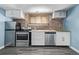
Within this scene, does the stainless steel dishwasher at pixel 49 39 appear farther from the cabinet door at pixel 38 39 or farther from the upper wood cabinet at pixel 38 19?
the upper wood cabinet at pixel 38 19

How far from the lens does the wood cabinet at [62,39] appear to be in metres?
5.13

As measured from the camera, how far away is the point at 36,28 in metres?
5.28

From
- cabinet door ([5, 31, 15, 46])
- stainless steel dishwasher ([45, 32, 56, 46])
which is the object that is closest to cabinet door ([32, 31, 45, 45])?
stainless steel dishwasher ([45, 32, 56, 46])

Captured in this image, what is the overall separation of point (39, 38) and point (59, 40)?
32.5 inches

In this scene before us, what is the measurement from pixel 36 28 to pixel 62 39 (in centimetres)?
115

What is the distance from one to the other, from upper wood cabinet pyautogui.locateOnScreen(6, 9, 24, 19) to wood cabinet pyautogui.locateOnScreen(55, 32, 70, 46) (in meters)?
1.66

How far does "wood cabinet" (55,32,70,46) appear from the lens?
16.8 feet

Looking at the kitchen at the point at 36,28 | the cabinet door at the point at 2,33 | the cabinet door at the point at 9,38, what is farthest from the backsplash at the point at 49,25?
the cabinet door at the point at 2,33

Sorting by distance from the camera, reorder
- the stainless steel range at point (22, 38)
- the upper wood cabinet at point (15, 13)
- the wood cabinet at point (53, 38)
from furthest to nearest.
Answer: the stainless steel range at point (22, 38) → the wood cabinet at point (53, 38) → the upper wood cabinet at point (15, 13)
